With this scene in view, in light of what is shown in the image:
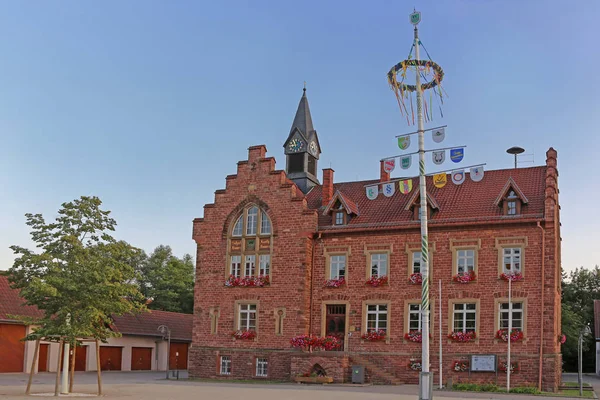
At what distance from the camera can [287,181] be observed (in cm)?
4109

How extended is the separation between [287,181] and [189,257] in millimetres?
44667

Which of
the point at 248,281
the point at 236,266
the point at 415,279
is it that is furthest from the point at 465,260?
the point at 236,266

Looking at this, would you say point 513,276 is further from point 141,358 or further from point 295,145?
point 141,358

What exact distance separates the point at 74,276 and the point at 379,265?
16.5 metres

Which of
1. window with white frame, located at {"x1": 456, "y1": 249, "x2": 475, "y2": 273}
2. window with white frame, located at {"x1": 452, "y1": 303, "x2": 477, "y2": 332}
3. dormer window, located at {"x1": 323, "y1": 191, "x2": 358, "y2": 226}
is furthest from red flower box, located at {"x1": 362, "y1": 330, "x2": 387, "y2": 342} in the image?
dormer window, located at {"x1": 323, "y1": 191, "x2": 358, "y2": 226}

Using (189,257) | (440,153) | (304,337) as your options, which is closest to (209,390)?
(304,337)

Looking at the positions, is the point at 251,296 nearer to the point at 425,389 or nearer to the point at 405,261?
the point at 405,261

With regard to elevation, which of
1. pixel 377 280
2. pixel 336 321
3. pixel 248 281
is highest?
pixel 377 280

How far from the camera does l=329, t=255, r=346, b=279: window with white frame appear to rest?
39.4 m

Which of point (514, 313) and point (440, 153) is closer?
point (440, 153)

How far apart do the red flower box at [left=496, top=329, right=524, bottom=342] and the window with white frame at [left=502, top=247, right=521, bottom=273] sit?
278 centimetres

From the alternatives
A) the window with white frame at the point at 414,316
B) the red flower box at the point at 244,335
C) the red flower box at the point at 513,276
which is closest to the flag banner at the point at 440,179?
the red flower box at the point at 513,276

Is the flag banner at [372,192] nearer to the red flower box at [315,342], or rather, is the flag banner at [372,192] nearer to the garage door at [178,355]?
the red flower box at [315,342]

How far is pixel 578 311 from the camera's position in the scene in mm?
71375
